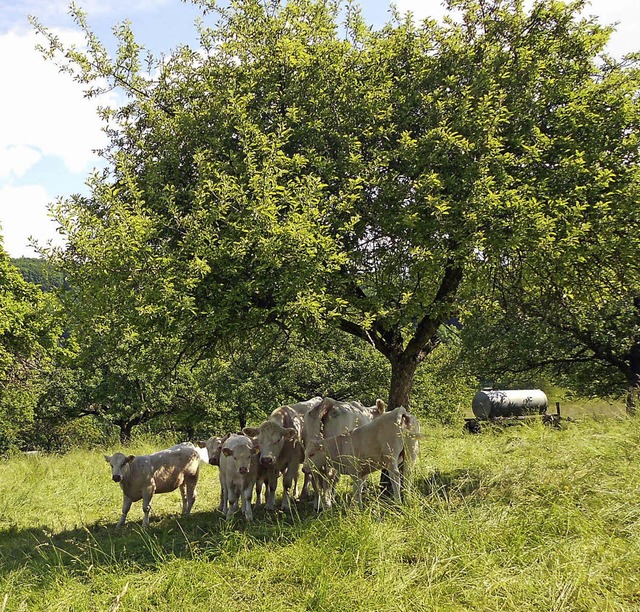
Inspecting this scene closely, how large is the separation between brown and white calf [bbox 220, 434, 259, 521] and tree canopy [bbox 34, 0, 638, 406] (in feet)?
5.51

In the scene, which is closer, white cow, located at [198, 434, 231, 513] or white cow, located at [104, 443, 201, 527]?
white cow, located at [104, 443, 201, 527]

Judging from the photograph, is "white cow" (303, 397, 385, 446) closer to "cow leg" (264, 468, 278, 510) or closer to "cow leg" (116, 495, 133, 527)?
"cow leg" (264, 468, 278, 510)

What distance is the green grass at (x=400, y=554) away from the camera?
5.05 meters

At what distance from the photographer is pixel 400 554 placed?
5.92m

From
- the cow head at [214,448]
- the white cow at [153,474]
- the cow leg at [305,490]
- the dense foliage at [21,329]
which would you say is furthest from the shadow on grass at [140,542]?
the dense foliage at [21,329]

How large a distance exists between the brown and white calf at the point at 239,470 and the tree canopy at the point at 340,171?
1.68 m

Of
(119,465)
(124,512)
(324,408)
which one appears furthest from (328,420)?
(124,512)

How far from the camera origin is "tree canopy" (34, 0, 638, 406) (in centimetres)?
699

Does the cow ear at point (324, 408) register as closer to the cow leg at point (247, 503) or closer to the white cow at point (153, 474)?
the cow leg at point (247, 503)

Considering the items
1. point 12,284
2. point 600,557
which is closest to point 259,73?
point 600,557

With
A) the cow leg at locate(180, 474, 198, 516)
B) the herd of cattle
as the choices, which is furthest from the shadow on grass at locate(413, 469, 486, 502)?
the cow leg at locate(180, 474, 198, 516)

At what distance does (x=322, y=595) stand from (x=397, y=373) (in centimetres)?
508

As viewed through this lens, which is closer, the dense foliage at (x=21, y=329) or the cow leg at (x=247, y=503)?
the cow leg at (x=247, y=503)

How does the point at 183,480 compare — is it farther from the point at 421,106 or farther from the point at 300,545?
the point at 421,106
